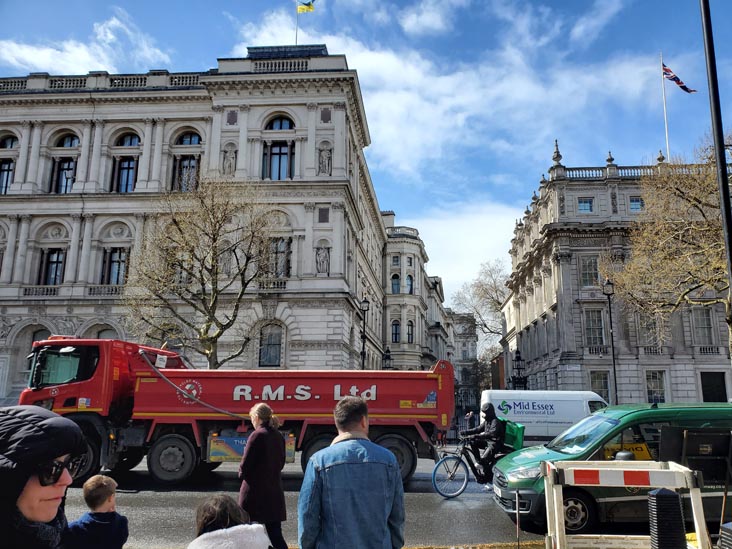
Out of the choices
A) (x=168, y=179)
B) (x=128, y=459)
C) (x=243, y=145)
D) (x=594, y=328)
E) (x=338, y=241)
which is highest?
(x=243, y=145)

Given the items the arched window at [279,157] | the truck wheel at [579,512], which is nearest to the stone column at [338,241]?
the arched window at [279,157]

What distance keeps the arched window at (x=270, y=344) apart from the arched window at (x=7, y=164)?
20602mm

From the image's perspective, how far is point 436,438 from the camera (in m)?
13.4

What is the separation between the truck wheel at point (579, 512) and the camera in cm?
826

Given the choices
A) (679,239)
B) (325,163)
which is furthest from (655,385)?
(325,163)

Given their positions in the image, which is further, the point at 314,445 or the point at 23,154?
the point at 23,154

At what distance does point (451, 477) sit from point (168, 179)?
31693mm

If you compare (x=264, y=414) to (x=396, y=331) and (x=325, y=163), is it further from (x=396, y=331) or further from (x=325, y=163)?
(x=396, y=331)

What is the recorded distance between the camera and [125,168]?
38.5 metres

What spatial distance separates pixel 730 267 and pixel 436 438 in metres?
7.52

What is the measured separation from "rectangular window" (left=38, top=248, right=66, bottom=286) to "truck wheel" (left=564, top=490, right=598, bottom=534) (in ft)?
119

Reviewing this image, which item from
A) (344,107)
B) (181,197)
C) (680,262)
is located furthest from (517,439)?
(344,107)

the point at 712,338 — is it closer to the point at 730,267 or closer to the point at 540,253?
the point at 540,253

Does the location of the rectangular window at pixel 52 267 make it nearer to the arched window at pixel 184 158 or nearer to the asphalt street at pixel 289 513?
the arched window at pixel 184 158
